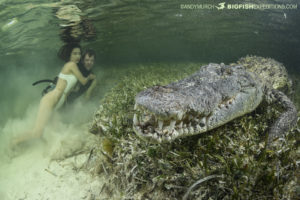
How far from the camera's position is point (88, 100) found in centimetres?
739

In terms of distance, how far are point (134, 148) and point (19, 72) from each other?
39.3 m

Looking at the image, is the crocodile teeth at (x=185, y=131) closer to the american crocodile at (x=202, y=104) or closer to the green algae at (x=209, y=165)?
the american crocodile at (x=202, y=104)

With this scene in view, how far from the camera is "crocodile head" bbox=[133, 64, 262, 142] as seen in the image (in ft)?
5.16

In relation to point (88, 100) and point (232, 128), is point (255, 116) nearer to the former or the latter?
point (232, 128)

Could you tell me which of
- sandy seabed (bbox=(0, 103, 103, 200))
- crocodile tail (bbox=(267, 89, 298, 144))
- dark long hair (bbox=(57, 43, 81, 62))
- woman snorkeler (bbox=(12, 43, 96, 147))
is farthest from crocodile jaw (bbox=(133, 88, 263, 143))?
dark long hair (bbox=(57, 43, 81, 62))

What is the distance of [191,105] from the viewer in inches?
65.4

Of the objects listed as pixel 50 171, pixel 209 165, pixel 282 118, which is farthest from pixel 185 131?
pixel 50 171

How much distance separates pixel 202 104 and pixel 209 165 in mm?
601

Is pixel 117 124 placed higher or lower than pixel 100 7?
lower

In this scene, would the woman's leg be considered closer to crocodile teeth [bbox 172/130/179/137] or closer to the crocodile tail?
crocodile teeth [bbox 172/130/179/137]

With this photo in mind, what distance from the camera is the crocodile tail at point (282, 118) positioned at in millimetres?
2205

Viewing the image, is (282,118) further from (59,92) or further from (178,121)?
(59,92)

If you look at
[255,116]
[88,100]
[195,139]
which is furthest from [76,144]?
[88,100]

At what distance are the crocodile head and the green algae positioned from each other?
0.29 metres
